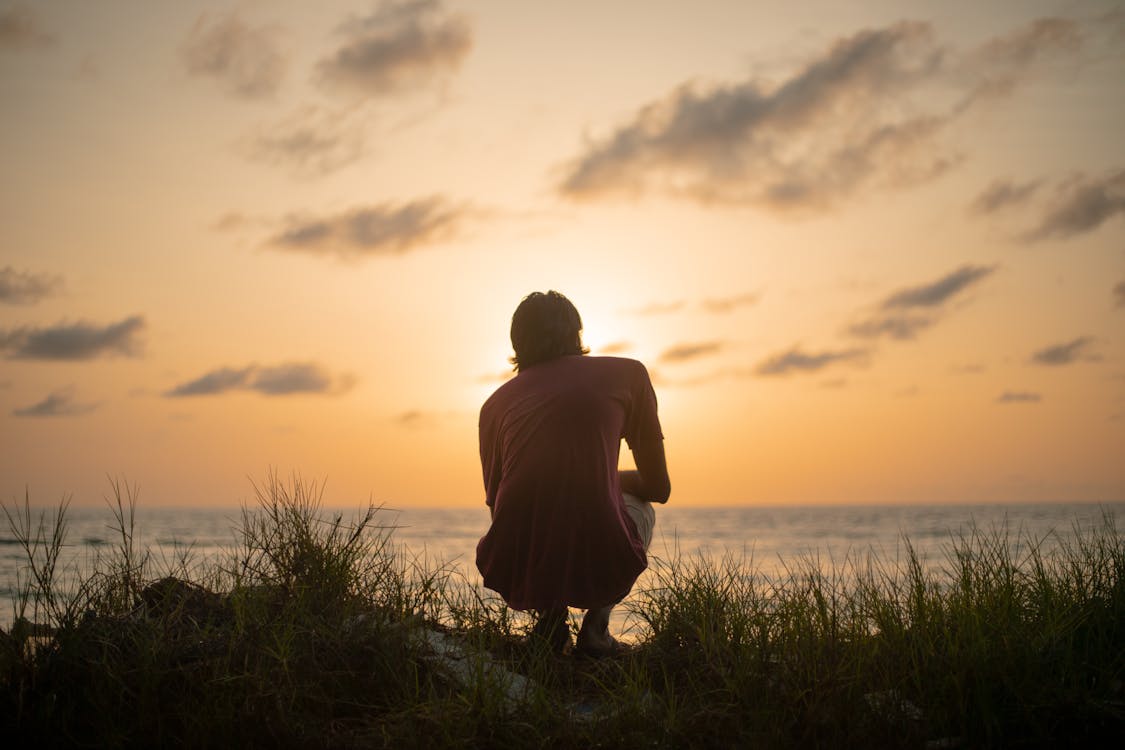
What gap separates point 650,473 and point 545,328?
1026mm

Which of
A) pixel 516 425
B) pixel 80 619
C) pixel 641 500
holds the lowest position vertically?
pixel 80 619

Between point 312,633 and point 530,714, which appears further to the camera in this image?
point 312,633

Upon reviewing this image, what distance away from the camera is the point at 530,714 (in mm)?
3426

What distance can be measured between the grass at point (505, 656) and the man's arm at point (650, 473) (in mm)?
456

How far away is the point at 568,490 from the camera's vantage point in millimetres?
4363

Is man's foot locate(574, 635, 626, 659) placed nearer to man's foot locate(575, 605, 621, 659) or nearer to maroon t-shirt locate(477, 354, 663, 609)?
man's foot locate(575, 605, 621, 659)

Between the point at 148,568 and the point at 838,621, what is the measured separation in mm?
3777

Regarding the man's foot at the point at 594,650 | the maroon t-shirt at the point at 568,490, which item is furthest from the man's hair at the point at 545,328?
the man's foot at the point at 594,650

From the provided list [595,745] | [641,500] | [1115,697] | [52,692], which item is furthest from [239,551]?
[1115,697]

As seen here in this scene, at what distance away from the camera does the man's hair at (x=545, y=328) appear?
4672 mm

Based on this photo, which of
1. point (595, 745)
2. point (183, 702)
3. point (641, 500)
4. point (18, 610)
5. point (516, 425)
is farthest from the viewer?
point (641, 500)

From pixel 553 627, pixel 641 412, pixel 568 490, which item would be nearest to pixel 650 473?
pixel 641 412

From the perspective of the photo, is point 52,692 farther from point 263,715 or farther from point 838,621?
point 838,621

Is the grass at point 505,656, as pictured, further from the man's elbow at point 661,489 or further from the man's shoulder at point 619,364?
Answer: the man's shoulder at point 619,364
